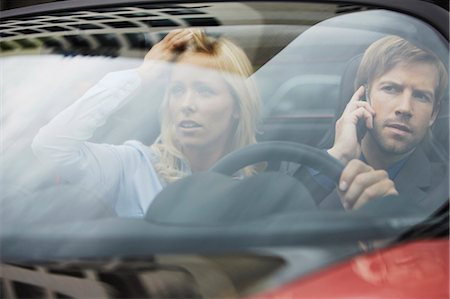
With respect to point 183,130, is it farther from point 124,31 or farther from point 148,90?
point 124,31

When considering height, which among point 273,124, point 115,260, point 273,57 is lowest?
point 115,260

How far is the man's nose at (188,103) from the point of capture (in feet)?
6.86

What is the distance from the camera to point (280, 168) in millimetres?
1826

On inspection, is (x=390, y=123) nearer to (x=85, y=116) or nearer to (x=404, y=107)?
(x=404, y=107)

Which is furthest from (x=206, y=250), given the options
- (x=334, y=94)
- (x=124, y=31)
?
(x=124, y=31)

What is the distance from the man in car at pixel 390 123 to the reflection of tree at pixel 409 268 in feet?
0.98

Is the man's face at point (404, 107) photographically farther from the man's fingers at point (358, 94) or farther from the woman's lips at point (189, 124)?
the woman's lips at point (189, 124)

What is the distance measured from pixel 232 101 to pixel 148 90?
23 cm

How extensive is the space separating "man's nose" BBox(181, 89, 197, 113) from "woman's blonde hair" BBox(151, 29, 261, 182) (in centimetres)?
5

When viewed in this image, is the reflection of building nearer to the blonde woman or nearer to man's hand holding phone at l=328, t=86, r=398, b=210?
the blonde woman

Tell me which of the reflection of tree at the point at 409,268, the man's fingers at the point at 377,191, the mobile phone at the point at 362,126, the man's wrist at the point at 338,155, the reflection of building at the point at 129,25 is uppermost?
the reflection of building at the point at 129,25

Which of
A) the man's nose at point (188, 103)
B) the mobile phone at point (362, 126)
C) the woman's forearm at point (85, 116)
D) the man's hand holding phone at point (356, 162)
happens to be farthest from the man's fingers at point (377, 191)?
the woman's forearm at point (85, 116)

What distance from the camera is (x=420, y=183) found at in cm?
177

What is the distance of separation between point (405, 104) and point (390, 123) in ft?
0.20
